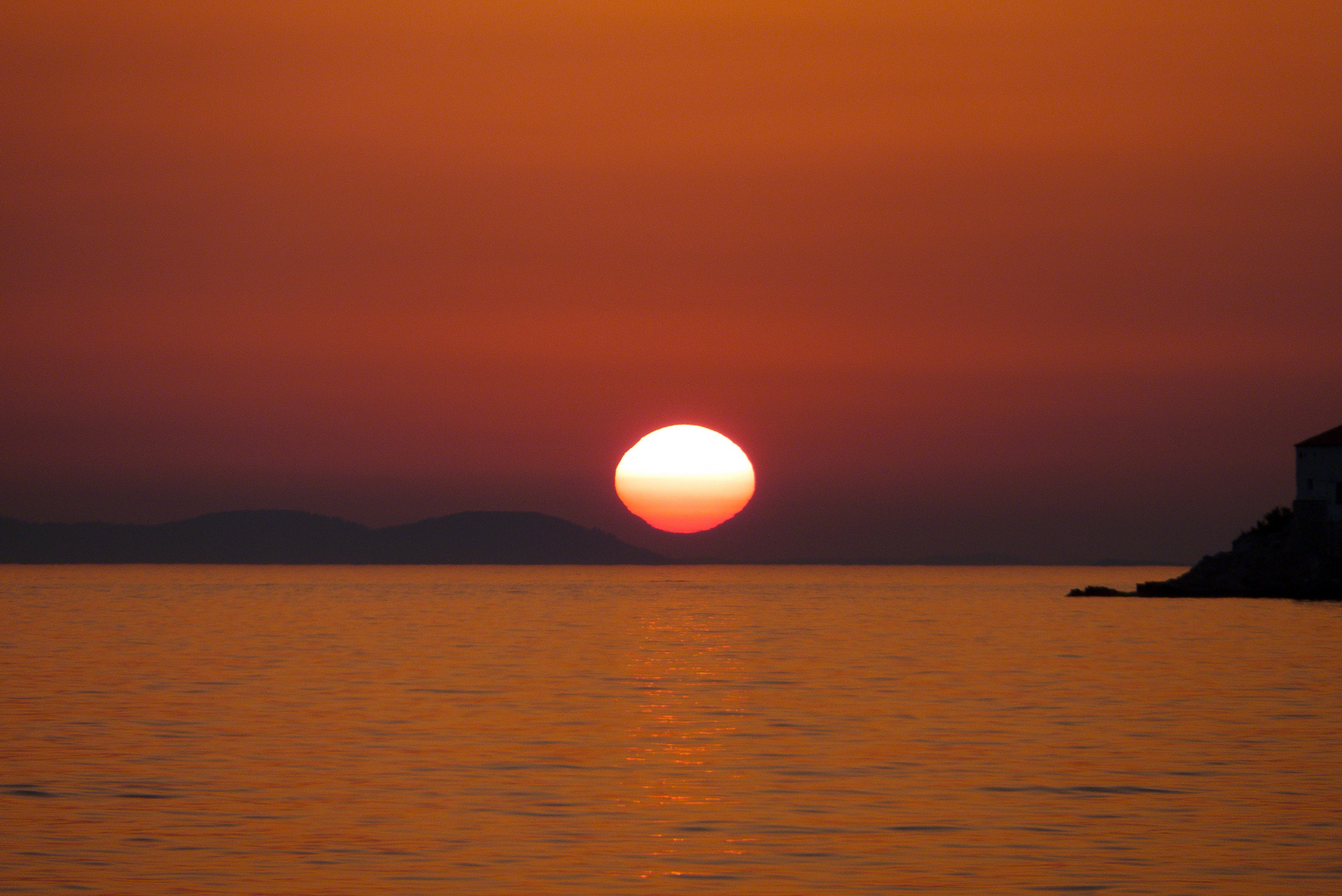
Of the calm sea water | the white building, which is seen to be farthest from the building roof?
the calm sea water

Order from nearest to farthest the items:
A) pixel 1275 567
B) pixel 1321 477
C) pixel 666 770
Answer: pixel 666 770
pixel 1321 477
pixel 1275 567

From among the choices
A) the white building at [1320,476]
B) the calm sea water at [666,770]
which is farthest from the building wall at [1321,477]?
the calm sea water at [666,770]

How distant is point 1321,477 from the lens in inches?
4643

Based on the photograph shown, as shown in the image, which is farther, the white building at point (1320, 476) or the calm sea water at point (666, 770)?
the white building at point (1320, 476)

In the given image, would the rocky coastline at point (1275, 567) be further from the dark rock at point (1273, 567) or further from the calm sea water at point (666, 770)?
the calm sea water at point (666, 770)

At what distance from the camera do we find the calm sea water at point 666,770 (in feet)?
67.0

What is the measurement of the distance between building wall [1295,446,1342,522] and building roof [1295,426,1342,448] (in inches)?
9.0

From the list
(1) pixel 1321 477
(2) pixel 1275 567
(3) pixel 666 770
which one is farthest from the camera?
(2) pixel 1275 567

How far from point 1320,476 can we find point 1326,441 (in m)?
2.54

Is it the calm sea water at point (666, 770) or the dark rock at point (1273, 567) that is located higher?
the dark rock at point (1273, 567)

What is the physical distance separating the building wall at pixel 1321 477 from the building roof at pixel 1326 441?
0.23 metres

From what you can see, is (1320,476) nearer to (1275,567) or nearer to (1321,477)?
(1321,477)

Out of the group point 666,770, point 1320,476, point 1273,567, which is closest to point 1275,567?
point 1273,567

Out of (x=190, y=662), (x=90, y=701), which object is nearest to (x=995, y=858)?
(x=90, y=701)
